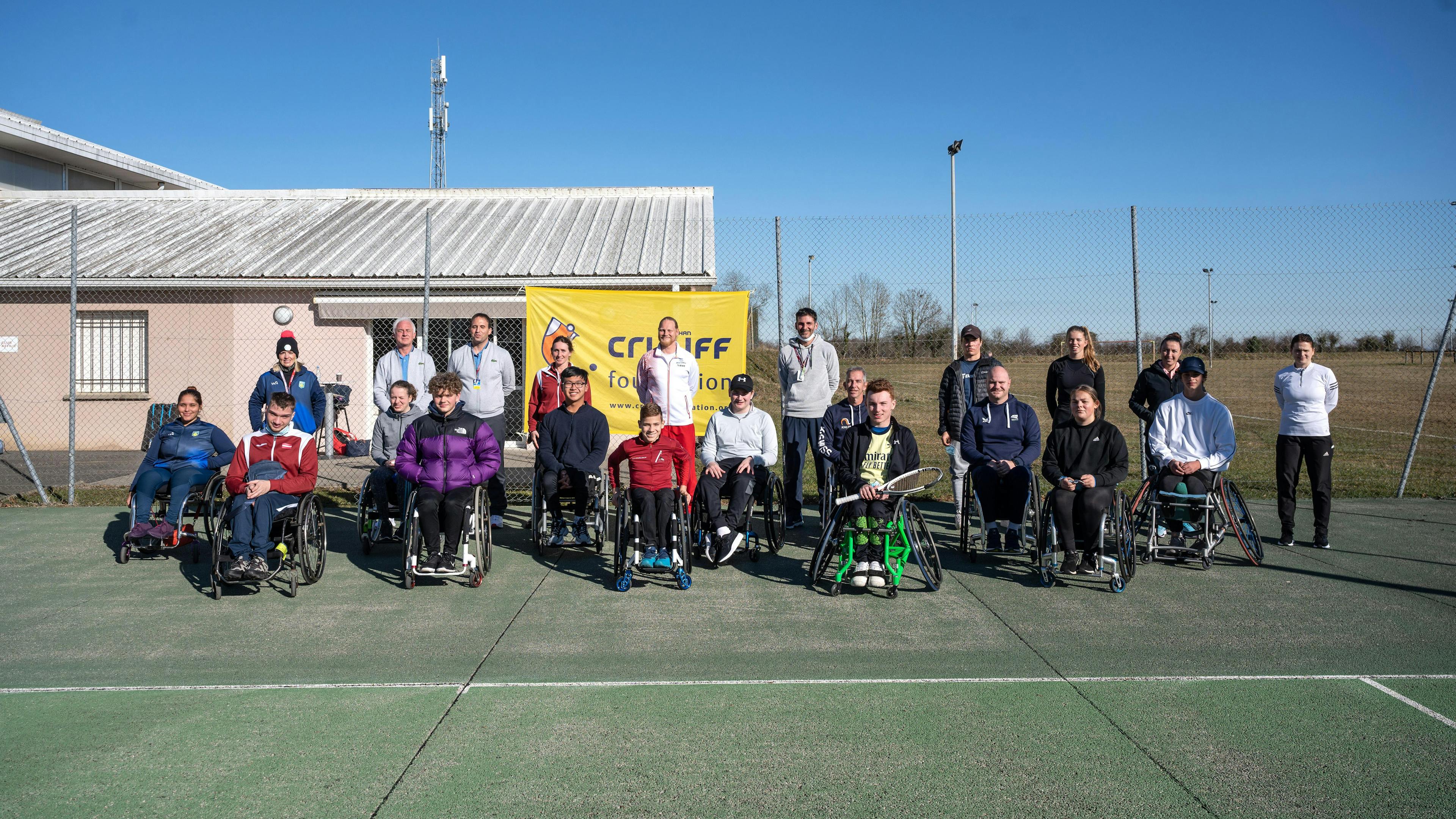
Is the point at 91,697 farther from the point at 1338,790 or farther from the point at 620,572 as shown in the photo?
the point at 1338,790

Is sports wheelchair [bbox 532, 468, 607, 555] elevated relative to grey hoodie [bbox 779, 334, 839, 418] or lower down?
lower down

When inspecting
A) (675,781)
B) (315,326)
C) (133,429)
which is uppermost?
(315,326)

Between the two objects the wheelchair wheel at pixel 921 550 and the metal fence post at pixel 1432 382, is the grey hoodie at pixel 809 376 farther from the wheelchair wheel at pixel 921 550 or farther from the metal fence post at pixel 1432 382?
the metal fence post at pixel 1432 382

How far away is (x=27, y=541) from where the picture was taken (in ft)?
22.5

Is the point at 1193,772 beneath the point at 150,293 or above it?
beneath

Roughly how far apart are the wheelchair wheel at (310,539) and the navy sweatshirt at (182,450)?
94 cm

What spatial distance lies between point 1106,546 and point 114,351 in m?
13.5

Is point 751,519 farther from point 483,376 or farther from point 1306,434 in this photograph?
point 1306,434

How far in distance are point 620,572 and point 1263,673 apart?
3.44 metres

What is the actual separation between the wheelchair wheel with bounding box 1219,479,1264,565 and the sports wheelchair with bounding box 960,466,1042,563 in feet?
3.93

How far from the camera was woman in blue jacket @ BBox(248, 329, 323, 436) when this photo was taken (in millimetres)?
6883

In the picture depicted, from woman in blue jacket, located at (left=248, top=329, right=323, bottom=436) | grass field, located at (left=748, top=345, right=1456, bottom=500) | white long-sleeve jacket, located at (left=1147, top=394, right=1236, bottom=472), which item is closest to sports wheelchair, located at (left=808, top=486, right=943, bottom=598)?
white long-sleeve jacket, located at (left=1147, top=394, right=1236, bottom=472)

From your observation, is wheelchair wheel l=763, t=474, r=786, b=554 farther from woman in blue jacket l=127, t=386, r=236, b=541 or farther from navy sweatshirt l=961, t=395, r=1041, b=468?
woman in blue jacket l=127, t=386, r=236, b=541

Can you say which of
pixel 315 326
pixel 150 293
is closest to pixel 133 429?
pixel 150 293
